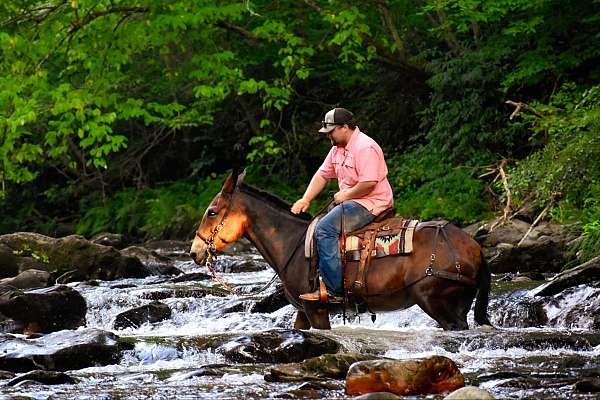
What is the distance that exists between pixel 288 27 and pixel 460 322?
1600 cm

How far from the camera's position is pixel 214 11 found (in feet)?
74.9

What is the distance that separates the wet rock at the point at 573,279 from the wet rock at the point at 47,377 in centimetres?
564

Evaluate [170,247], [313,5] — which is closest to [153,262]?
[170,247]

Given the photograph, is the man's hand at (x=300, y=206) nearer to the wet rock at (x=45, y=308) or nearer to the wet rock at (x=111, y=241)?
the wet rock at (x=45, y=308)

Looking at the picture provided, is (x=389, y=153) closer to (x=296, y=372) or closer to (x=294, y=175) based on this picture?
(x=294, y=175)

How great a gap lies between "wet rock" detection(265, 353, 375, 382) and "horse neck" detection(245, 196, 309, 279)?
1.82 metres

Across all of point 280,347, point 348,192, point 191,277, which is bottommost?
point 191,277

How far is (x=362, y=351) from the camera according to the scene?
975cm

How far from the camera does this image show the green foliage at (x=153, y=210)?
92.6 ft

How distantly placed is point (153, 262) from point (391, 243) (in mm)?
10291

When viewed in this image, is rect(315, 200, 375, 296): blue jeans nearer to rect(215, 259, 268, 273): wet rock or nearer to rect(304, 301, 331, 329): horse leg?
rect(304, 301, 331, 329): horse leg

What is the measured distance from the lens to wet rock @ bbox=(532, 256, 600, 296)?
40.0ft

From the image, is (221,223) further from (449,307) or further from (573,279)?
(573,279)

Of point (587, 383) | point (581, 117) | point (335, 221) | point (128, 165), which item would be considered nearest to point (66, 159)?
point (128, 165)
